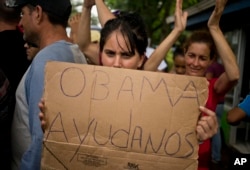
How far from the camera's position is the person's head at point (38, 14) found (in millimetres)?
2059

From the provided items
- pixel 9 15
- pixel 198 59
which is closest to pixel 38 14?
pixel 9 15

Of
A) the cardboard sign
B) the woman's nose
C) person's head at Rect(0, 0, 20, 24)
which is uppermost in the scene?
person's head at Rect(0, 0, 20, 24)

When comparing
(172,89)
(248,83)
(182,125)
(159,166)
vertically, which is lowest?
(248,83)

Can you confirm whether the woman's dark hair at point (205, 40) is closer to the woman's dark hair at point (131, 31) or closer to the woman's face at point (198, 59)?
the woman's face at point (198, 59)

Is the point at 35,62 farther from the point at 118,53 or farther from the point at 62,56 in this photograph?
the point at 118,53

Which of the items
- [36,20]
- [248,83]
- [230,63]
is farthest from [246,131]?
[36,20]

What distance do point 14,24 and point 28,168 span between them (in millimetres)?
1285

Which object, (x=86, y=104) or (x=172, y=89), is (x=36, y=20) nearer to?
(x=86, y=104)

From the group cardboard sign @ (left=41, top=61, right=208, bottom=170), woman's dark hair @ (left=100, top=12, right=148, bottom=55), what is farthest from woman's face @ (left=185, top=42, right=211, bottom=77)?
cardboard sign @ (left=41, top=61, right=208, bottom=170)

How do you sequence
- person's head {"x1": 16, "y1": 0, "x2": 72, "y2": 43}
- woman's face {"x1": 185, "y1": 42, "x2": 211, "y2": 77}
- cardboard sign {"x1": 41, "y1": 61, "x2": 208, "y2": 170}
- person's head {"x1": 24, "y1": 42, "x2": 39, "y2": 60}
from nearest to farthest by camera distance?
1. cardboard sign {"x1": 41, "y1": 61, "x2": 208, "y2": 170}
2. person's head {"x1": 16, "y1": 0, "x2": 72, "y2": 43}
3. person's head {"x1": 24, "y1": 42, "x2": 39, "y2": 60}
4. woman's face {"x1": 185, "y1": 42, "x2": 211, "y2": 77}

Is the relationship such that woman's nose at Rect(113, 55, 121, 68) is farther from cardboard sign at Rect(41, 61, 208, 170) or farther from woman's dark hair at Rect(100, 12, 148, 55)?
cardboard sign at Rect(41, 61, 208, 170)

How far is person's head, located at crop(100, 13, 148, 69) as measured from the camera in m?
1.87

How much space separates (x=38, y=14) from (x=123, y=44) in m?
0.54

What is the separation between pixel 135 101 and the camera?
150 centimetres
